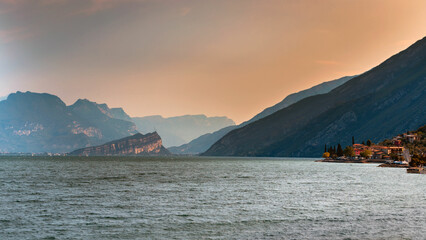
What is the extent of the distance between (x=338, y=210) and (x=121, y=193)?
143ft

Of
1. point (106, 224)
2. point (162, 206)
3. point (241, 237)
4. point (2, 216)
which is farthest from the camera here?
point (162, 206)

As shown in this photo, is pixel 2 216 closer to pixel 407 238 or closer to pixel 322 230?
pixel 322 230

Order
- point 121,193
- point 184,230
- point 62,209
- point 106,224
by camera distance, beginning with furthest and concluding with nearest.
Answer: point 121,193 → point 62,209 → point 106,224 → point 184,230

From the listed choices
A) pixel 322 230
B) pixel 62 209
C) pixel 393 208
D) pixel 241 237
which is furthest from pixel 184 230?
pixel 393 208

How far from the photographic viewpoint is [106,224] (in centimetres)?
4966

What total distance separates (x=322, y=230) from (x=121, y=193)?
49331 millimetres

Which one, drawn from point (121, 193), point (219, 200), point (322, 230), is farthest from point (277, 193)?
point (322, 230)

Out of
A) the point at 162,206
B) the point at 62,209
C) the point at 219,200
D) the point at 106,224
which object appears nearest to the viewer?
the point at 106,224

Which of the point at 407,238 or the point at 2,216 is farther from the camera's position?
the point at 2,216

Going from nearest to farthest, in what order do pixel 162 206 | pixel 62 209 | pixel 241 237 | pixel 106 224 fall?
1. pixel 241 237
2. pixel 106 224
3. pixel 62 209
4. pixel 162 206

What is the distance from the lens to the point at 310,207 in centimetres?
6569

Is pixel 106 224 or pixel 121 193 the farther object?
pixel 121 193

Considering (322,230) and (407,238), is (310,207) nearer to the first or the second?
(322,230)

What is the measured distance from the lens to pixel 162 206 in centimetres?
6562
